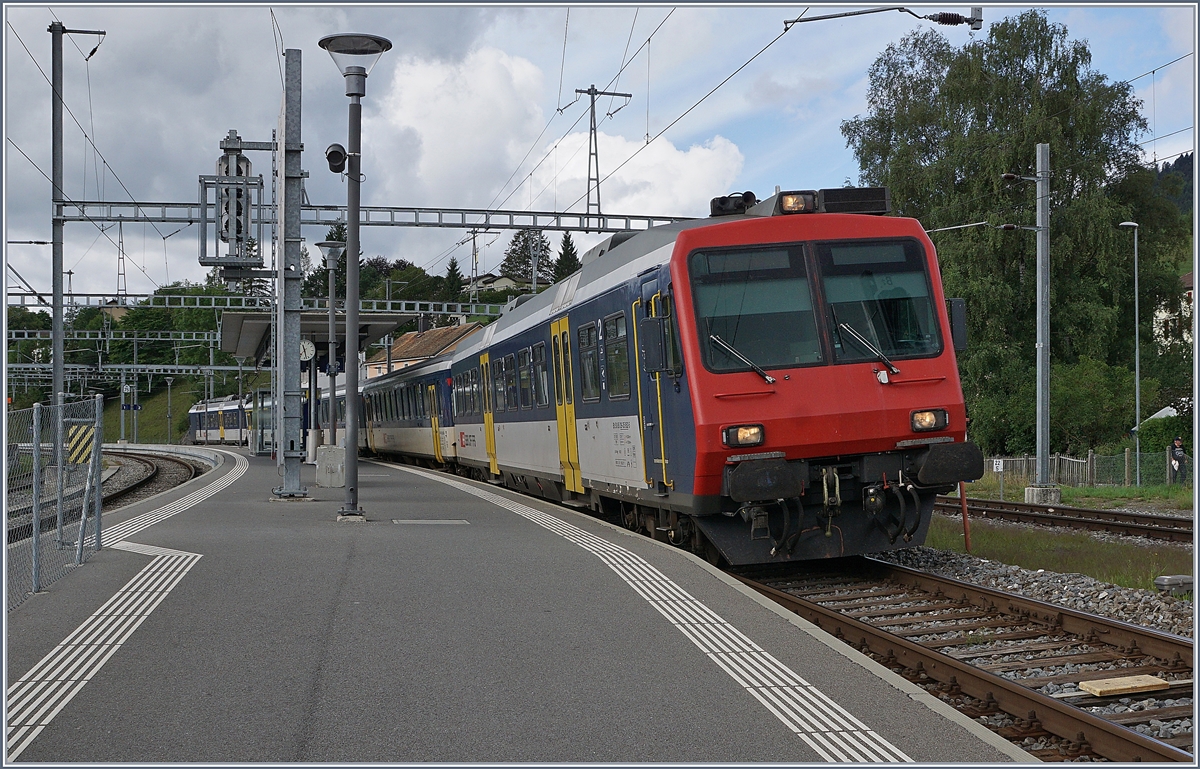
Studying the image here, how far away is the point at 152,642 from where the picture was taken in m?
7.49

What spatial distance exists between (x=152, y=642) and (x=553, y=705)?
288cm

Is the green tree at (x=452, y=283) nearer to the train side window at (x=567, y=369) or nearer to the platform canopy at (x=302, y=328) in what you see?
the platform canopy at (x=302, y=328)

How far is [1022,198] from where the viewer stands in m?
41.1

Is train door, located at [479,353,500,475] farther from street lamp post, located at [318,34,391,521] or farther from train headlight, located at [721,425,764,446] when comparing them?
train headlight, located at [721,425,764,446]

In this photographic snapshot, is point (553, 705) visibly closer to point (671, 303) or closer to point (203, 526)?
point (671, 303)

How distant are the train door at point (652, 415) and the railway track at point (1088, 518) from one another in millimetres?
7937

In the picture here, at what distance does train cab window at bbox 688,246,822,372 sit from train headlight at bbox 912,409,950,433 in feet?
3.34

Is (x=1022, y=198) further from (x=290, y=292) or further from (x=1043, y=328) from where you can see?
(x=290, y=292)

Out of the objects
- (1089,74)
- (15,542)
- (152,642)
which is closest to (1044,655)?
(152,642)

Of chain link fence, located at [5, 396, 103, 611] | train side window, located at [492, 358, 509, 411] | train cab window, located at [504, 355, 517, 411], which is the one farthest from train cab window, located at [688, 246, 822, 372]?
train side window, located at [492, 358, 509, 411]

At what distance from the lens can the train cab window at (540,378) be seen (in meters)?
17.2

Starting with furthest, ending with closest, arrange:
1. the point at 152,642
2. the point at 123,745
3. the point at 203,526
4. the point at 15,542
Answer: the point at 203,526
the point at 15,542
the point at 152,642
the point at 123,745

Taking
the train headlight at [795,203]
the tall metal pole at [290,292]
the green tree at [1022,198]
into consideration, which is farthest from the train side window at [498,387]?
the green tree at [1022,198]

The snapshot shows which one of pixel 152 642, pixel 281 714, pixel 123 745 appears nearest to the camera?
pixel 123 745
